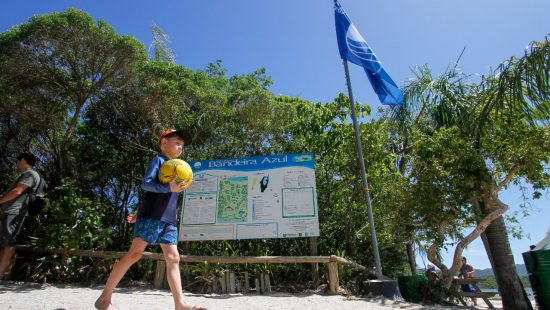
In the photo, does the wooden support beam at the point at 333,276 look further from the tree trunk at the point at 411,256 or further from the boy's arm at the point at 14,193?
the boy's arm at the point at 14,193

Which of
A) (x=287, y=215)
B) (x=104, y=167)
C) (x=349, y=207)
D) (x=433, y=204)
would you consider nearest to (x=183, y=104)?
(x=104, y=167)

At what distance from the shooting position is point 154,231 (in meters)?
3.13

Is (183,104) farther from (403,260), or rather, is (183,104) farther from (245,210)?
(403,260)

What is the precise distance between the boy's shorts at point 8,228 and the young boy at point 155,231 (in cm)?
265

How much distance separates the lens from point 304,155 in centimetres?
651

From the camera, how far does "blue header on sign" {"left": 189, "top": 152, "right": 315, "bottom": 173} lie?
21.2 ft

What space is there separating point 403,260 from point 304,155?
465 centimetres

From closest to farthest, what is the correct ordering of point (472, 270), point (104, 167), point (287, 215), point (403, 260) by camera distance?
point (287, 215)
point (104, 167)
point (403, 260)
point (472, 270)

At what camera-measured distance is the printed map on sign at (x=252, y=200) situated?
237 inches

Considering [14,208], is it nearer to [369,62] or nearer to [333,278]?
[333,278]

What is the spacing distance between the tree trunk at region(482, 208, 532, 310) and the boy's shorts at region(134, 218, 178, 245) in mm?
6240

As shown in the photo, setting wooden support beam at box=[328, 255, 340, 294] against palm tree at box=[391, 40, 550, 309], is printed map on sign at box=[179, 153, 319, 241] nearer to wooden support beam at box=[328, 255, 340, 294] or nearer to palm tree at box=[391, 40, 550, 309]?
wooden support beam at box=[328, 255, 340, 294]

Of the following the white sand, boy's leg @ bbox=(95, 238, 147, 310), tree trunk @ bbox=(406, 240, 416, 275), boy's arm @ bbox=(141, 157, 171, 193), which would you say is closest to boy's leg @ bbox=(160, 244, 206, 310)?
boy's leg @ bbox=(95, 238, 147, 310)

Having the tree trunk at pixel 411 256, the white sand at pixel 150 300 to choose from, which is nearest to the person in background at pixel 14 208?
the white sand at pixel 150 300
